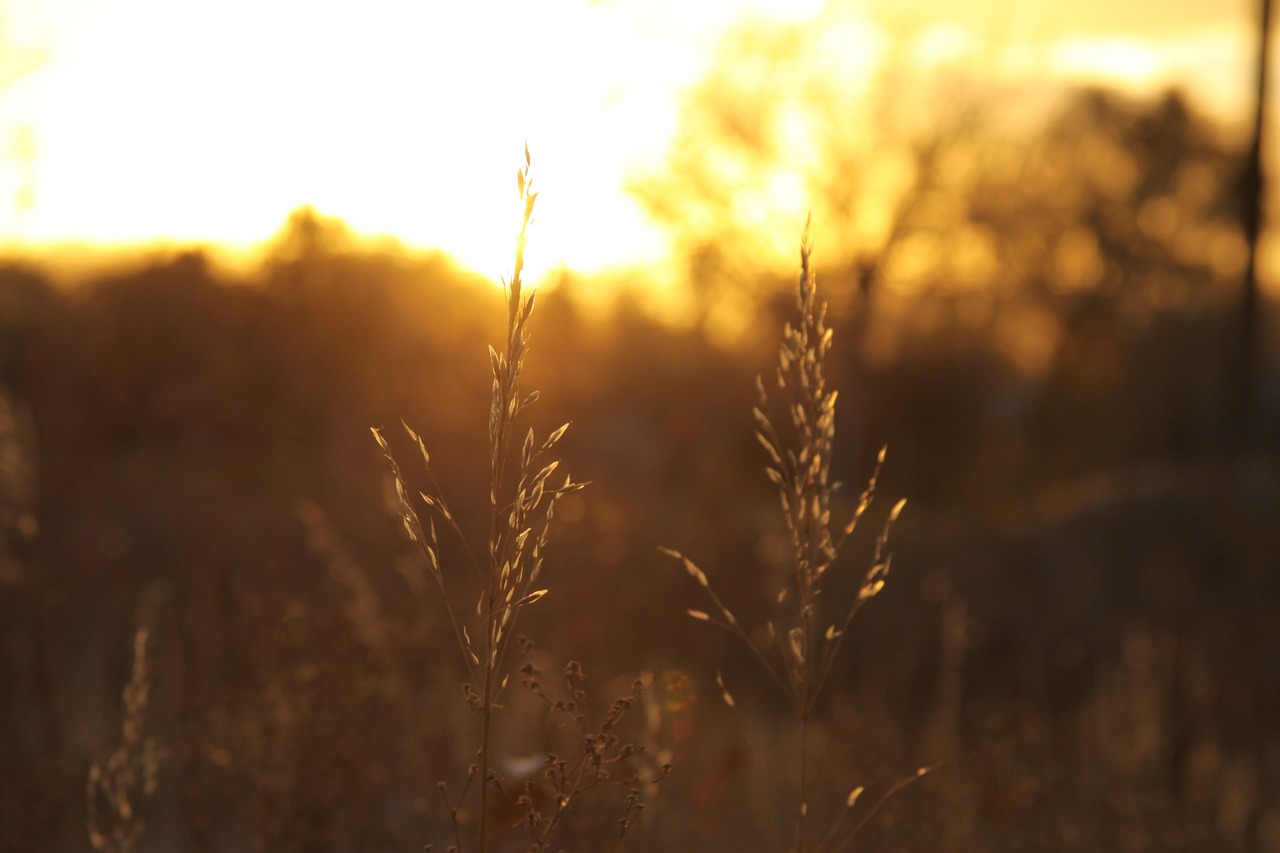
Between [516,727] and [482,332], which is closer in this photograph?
[516,727]

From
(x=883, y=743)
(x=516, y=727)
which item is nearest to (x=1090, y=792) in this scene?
(x=883, y=743)

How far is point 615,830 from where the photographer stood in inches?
111

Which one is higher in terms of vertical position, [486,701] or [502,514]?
[502,514]

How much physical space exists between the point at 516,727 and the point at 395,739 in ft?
6.38

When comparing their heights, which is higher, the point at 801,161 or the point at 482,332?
the point at 801,161

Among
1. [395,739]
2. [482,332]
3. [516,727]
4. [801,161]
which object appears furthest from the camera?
[801,161]

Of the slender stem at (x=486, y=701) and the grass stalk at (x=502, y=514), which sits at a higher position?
the grass stalk at (x=502, y=514)

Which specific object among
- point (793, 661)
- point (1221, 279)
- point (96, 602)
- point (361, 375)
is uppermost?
point (1221, 279)

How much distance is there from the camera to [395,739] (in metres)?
3.28

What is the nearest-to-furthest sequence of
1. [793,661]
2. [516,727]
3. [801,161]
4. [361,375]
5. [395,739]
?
[793,661], [395,739], [516,727], [361,375], [801,161]

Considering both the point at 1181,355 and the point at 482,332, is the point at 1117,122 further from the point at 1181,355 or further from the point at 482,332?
the point at 482,332

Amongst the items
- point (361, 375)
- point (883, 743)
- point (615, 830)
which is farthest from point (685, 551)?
point (615, 830)

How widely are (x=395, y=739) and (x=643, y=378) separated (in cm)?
2349

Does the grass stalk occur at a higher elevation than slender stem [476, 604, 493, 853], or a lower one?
higher
